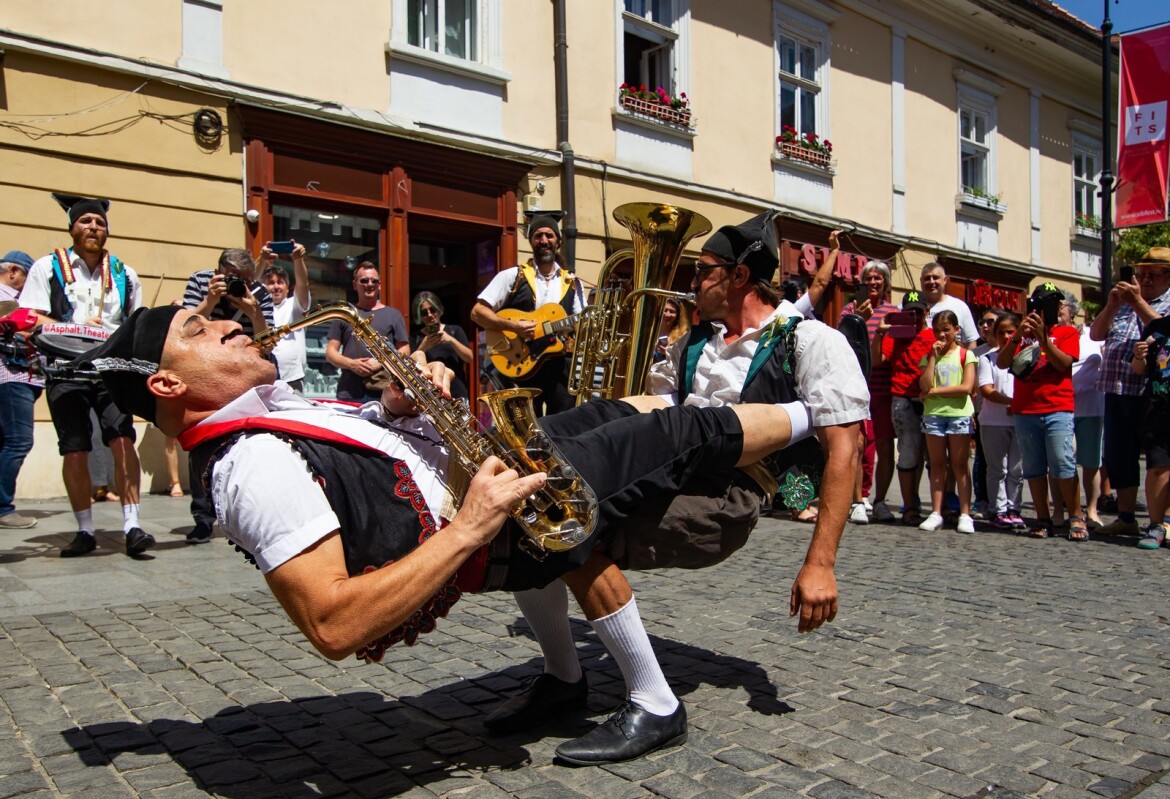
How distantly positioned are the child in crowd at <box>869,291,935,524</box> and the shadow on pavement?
4.87 m

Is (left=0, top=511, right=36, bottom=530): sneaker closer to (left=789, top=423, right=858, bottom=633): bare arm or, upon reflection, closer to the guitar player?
the guitar player

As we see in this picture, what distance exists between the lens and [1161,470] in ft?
21.5

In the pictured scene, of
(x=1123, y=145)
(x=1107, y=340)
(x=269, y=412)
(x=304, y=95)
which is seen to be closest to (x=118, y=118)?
(x=304, y=95)

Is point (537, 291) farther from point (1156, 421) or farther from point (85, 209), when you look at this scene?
point (1156, 421)

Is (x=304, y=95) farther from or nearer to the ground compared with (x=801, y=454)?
farther from the ground

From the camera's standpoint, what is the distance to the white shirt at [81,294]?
5.31 metres

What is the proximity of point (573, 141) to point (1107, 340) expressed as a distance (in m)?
6.77

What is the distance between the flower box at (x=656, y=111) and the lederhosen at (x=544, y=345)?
6575 millimetres

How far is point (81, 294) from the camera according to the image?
17.8 feet

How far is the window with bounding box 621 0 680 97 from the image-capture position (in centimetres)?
1265

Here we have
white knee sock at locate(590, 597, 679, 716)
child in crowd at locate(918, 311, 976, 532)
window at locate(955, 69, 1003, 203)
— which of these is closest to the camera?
white knee sock at locate(590, 597, 679, 716)

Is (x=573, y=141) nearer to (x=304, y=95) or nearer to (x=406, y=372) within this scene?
(x=304, y=95)

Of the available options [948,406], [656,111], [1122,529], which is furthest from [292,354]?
[656,111]

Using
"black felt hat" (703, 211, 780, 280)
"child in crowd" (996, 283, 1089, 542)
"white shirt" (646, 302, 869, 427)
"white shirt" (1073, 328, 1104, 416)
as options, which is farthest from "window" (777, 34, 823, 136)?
"white shirt" (646, 302, 869, 427)
